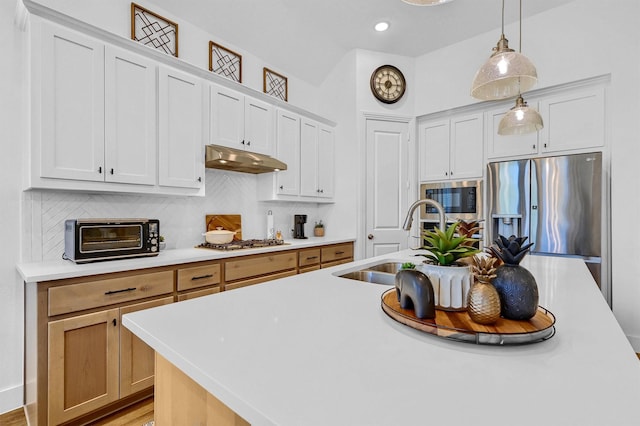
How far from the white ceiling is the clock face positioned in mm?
243

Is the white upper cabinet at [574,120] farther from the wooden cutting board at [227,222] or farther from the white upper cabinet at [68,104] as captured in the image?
the white upper cabinet at [68,104]

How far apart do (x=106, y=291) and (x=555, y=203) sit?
11.8ft

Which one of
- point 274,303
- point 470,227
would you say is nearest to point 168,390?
point 274,303

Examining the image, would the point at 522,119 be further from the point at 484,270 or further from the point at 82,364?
the point at 82,364

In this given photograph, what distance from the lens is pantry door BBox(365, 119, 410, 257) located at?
155 inches

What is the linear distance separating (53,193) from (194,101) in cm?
118

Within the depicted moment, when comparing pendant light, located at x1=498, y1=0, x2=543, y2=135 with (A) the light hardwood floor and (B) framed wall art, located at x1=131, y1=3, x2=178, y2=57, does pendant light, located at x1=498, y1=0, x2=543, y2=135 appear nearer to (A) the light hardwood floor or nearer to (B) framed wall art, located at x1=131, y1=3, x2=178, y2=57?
(B) framed wall art, located at x1=131, y1=3, x2=178, y2=57

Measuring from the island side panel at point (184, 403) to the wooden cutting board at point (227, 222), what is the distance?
7.20ft

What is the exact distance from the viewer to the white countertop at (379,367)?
0.50m

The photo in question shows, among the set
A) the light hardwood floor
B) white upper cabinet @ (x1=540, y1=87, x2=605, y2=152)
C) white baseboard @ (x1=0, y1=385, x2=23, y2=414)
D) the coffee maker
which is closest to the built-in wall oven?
white upper cabinet @ (x1=540, y1=87, x2=605, y2=152)

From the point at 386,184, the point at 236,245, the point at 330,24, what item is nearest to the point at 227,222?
the point at 236,245

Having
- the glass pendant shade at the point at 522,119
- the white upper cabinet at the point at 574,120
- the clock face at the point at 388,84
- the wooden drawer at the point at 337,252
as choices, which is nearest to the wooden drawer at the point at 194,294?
the wooden drawer at the point at 337,252

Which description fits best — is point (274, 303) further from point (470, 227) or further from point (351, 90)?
point (351, 90)

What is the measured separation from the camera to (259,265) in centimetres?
275
